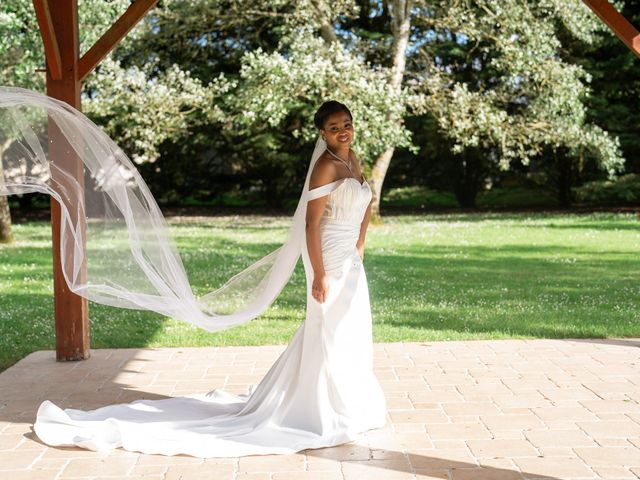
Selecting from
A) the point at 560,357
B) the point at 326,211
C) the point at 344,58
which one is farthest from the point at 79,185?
the point at 344,58

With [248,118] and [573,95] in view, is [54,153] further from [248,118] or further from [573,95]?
[573,95]

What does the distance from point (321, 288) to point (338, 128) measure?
41.1 inches

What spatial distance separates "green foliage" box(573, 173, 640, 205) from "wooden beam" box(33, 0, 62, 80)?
2363 cm

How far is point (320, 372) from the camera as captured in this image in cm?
571

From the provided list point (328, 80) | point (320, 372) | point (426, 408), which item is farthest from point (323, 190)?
point (328, 80)

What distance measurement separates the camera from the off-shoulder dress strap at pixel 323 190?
568 cm

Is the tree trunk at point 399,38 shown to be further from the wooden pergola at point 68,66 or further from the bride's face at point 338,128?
the bride's face at point 338,128

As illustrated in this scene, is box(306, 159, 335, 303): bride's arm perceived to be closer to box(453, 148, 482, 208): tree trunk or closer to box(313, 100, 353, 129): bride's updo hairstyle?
box(313, 100, 353, 129): bride's updo hairstyle

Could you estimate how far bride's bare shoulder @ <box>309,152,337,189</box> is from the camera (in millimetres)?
5703

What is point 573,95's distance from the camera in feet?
83.4

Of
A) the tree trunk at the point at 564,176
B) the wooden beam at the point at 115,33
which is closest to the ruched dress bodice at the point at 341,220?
the wooden beam at the point at 115,33

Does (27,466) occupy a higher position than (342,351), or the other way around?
(342,351)

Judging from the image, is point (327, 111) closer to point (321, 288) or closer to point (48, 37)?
point (321, 288)

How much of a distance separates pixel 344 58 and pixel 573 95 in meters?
7.88
